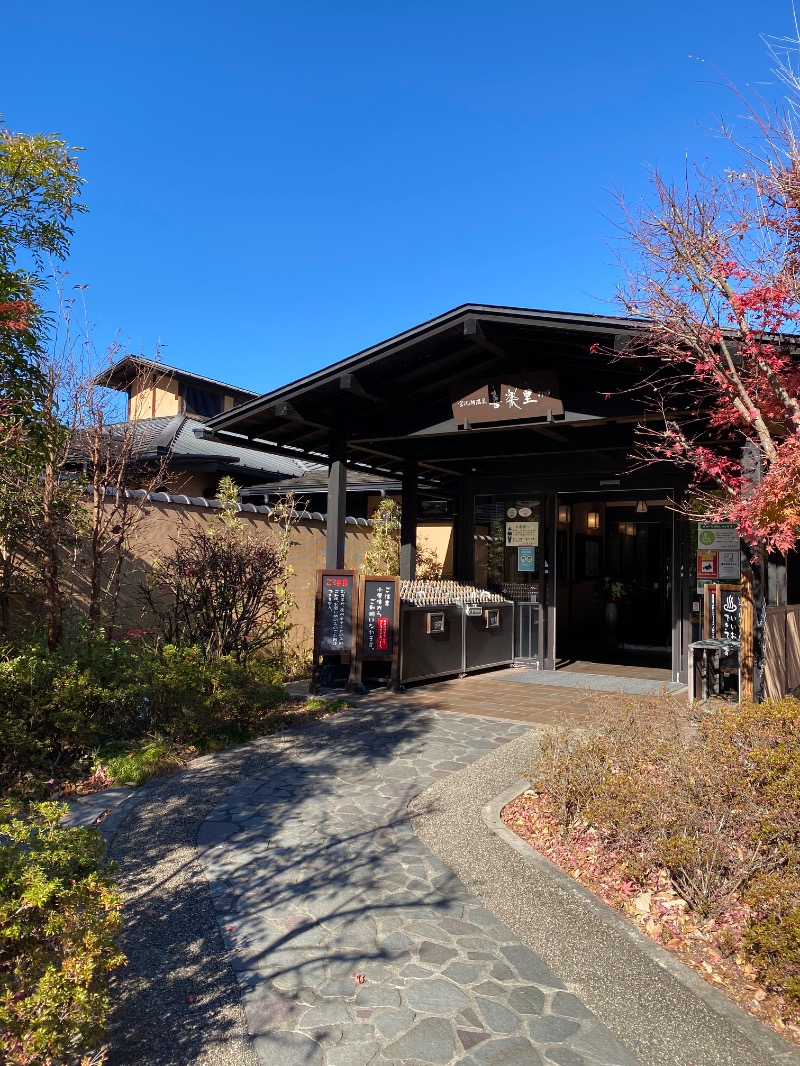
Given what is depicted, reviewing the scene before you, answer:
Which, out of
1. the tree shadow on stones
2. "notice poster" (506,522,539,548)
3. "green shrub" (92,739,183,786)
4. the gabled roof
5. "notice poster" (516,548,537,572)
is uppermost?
the gabled roof

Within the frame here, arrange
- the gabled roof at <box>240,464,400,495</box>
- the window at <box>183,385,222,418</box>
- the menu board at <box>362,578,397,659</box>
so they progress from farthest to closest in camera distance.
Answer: the window at <box>183,385,222,418</box>, the gabled roof at <box>240,464,400,495</box>, the menu board at <box>362,578,397,659</box>

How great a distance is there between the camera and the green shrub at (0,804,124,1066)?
2.09 meters

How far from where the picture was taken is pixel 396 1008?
287 cm

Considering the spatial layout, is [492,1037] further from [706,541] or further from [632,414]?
[706,541]

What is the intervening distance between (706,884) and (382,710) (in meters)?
4.79

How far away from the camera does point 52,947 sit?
7.86ft

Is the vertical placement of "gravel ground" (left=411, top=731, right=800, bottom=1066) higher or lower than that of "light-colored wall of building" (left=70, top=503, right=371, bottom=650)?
lower

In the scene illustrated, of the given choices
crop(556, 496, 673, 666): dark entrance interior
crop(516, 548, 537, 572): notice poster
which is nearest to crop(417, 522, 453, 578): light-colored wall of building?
crop(556, 496, 673, 666): dark entrance interior

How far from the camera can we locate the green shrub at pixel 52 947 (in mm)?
2090

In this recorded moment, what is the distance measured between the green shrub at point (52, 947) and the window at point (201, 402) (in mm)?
22856

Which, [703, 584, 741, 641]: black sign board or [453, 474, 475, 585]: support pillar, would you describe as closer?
[703, 584, 741, 641]: black sign board

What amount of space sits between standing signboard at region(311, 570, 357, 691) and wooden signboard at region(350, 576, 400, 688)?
0.41 ft

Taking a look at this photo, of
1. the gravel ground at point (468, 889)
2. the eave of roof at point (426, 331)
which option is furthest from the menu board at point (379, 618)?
the gravel ground at point (468, 889)

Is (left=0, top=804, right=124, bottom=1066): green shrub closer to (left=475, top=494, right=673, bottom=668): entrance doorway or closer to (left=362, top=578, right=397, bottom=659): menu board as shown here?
(left=362, top=578, right=397, bottom=659): menu board
